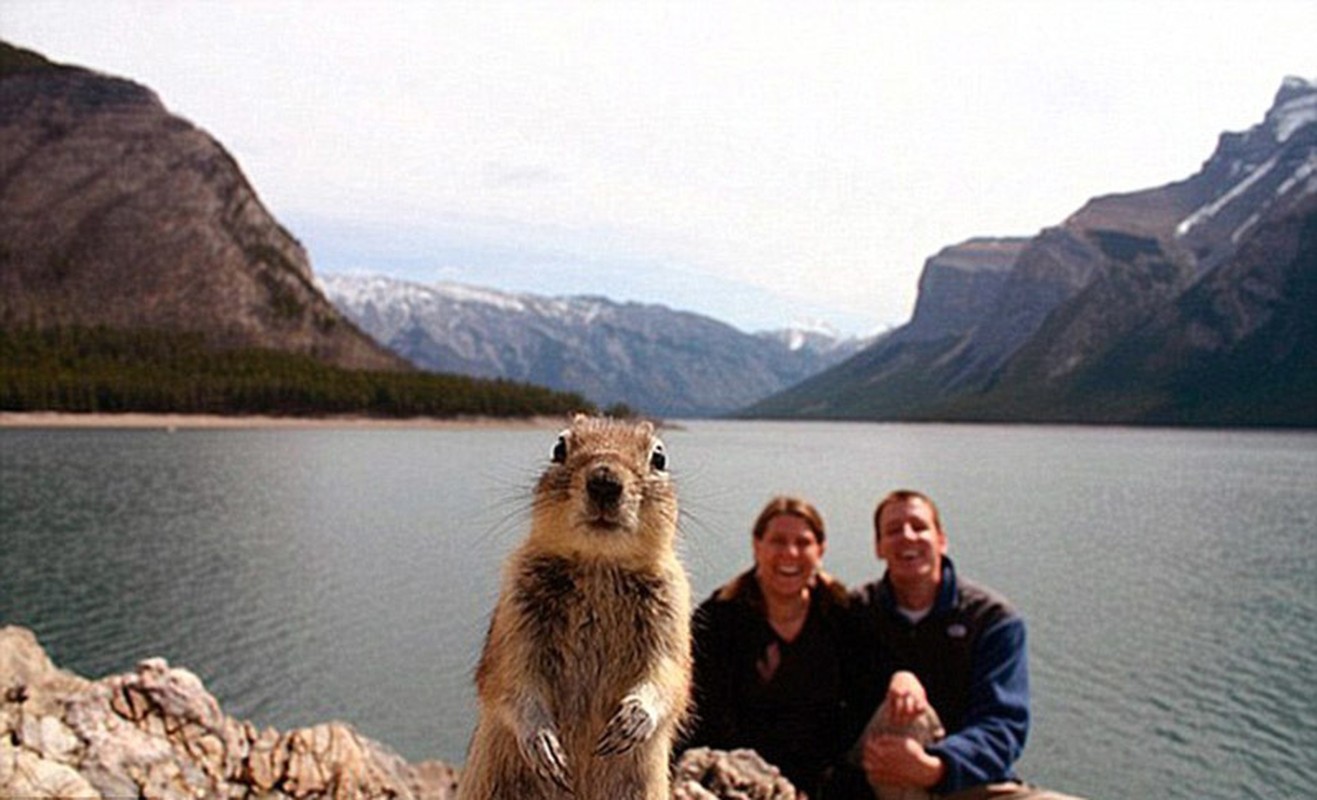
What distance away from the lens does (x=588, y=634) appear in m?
5.14

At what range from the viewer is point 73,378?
153 meters

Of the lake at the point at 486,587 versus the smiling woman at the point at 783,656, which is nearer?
the smiling woman at the point at 783,656

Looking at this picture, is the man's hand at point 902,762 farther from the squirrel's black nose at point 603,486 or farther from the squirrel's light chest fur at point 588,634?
the squirrel's black nose at point 603,486

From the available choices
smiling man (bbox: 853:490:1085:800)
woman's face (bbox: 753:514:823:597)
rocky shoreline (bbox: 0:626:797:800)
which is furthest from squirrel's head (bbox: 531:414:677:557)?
smiling man (bbox: 853:490:1085:800)

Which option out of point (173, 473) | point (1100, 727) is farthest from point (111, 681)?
point (173, 473)

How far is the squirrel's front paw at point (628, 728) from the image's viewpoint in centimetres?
470

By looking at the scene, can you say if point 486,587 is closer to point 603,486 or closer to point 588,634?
point 588,634

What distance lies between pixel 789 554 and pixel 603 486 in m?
4.28

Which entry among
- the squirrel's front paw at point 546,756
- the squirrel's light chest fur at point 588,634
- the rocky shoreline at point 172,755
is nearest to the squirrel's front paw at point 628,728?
the squirrel's light chest fur at point 588,634

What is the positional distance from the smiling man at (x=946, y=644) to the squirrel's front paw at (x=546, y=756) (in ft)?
15.2

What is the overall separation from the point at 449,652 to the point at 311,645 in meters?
4.24

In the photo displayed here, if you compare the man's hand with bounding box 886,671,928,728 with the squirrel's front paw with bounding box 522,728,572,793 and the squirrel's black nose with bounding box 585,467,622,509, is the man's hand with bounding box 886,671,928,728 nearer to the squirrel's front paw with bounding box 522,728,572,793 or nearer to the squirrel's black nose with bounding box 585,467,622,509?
the squirrel's front paw with bounding box 522,728,572,793

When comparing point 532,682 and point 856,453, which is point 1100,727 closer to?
point 532,682

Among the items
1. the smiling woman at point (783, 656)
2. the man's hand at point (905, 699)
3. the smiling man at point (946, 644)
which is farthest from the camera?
the smiling woman at point (783, 656)
